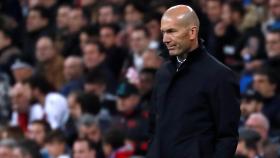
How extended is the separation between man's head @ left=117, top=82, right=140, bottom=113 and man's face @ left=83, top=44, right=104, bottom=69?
4.97 feet

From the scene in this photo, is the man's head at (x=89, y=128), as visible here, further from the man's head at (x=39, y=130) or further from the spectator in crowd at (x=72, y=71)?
the spectator in crowd at (x=72, y=71)

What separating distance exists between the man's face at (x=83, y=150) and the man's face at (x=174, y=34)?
4.06 meters

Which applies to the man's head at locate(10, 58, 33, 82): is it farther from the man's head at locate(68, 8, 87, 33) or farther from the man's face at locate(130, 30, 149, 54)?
the man's face at locate(130, 30, 149, 54)

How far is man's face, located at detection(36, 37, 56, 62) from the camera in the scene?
12.5m

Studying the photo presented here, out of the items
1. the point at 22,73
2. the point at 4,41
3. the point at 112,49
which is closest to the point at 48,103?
the point at 22,73

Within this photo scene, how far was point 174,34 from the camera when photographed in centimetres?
468

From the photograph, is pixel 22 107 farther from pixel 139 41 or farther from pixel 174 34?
pixel 174 34

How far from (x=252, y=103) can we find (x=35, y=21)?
5.64 metres

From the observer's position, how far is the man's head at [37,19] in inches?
551

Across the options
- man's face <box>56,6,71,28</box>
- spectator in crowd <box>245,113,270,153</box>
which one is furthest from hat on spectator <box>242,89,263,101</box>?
man's face <box>56,6,71,28</box>

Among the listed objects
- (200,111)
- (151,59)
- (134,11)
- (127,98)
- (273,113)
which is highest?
(200,111)

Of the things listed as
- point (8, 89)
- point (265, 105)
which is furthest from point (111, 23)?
point (265, 105)

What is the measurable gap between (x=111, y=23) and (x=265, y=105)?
13.2 feet

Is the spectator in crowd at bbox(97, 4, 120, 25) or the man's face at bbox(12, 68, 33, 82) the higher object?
the spectator in crowd at bbox(97, 4, 120, 25)
